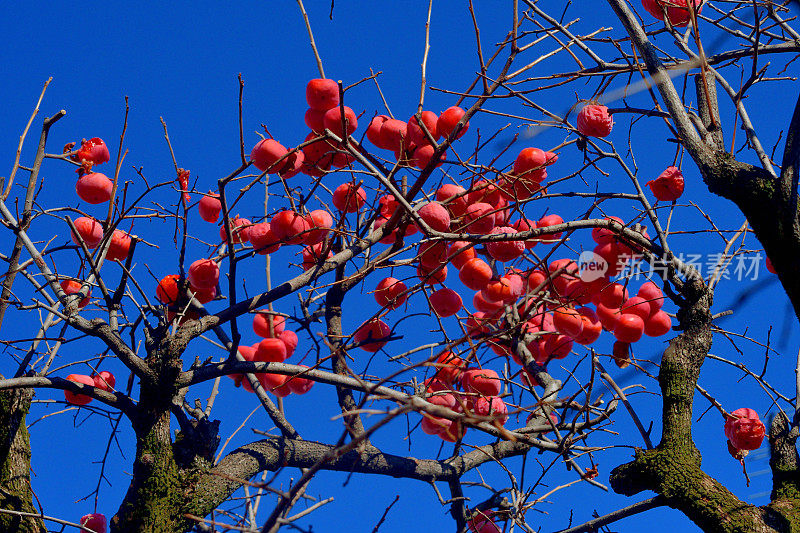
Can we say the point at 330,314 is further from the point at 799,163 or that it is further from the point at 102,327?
the point at 799,163

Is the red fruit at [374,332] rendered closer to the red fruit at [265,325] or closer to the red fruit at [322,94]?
the red fruit at [265,325]

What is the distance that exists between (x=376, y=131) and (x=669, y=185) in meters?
1.35

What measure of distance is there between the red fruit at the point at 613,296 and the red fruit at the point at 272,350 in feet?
4.84

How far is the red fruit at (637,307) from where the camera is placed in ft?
9.32

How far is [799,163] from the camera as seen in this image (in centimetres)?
210

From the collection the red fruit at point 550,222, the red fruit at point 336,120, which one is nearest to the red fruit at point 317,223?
the red fruit at point 336,120

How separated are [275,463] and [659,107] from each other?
89.0 inches

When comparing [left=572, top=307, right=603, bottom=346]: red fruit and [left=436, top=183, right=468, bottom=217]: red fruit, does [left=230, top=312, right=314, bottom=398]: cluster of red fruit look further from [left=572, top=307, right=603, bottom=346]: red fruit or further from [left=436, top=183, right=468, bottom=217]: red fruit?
[left=572, top=307, right=603, bottom=346]: red fruit

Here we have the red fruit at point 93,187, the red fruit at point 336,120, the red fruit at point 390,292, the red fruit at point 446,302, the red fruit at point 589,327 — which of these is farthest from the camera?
the red fruit at point 390,292

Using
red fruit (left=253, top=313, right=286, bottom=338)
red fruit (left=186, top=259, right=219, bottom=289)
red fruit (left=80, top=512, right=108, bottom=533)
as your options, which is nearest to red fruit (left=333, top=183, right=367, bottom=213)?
red fruit (left=253, top=313, right=286, bottom=338)

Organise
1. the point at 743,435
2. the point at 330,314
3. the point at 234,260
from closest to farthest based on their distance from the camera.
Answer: the point at 234,260 → the point at 743,435 → the point at 330,314

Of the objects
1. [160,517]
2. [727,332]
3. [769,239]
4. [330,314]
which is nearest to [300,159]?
[330,314]

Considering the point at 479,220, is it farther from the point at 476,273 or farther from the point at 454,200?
the point at 476,273

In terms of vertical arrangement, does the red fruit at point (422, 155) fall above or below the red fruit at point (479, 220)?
above
